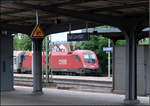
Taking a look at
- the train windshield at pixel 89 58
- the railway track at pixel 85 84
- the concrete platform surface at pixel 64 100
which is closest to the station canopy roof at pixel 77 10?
the concrete platform surface at pixel 64 100

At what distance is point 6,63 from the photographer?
16.5 m

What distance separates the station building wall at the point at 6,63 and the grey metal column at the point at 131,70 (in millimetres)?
7478

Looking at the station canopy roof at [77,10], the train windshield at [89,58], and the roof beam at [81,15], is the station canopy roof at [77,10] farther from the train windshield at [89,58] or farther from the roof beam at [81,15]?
the train windshield at [89,58]

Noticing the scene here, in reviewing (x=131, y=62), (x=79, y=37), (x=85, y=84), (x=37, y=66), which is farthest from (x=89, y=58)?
(x=131, y=62)

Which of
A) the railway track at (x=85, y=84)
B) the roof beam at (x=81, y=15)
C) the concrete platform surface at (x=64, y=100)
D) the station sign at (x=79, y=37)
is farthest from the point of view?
the railway track at (x=85, y=84)

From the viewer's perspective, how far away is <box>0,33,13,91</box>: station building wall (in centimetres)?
1633

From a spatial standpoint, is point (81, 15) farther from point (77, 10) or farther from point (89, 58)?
point (89, 58)

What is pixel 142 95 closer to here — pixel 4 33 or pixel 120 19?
pixel 120 19

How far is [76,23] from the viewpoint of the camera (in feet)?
47.0

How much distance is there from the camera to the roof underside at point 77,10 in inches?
393

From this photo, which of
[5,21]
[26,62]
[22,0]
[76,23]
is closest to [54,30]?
[76,23]

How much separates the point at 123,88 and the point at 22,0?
8.15m

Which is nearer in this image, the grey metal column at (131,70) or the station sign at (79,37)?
the grey metal column at (131,70)

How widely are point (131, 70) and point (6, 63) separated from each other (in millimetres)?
7691
